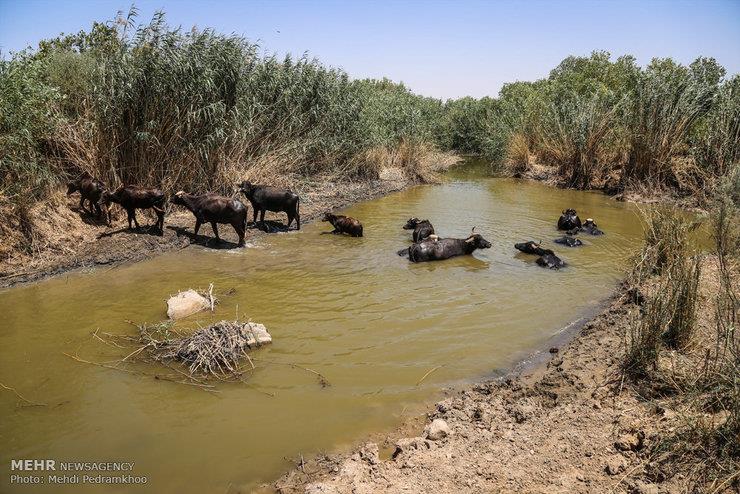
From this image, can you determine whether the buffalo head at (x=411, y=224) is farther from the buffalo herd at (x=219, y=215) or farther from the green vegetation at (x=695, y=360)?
the green vegetation at (x=695, y=360)

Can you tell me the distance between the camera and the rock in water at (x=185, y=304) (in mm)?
7148

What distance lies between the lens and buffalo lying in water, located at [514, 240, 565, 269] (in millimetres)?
9922

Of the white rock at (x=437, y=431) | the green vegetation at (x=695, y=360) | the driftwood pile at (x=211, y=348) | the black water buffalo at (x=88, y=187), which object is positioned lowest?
the white rock at (x=437, y=431)

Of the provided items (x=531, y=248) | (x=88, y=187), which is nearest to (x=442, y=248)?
(x=531, y=248)

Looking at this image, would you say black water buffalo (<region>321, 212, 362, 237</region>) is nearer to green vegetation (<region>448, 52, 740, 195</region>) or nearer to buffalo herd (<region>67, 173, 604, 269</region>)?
buffalo herd (<region>67, 173, 604, 269</region>)

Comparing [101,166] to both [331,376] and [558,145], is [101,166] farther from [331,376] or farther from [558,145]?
[558,145]

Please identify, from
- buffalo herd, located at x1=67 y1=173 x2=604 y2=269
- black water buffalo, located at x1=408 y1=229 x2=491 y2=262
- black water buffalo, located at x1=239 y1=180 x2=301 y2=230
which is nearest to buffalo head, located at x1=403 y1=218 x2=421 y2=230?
buffalo herd, located at x1=67 y1=173 x2=604 y2=269

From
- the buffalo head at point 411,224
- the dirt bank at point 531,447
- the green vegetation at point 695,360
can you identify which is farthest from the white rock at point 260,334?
the buffalo head at point 411,224

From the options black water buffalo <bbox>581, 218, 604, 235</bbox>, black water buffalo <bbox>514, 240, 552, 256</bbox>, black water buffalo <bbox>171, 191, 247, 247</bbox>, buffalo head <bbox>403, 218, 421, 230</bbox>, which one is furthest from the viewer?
buffalo head <bbox>403, 218, 421, 230</bbox>

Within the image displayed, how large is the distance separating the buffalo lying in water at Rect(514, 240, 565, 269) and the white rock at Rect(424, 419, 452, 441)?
20.2 feet

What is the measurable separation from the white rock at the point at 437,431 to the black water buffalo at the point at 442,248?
5.73 m

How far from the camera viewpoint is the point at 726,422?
373 centimetres

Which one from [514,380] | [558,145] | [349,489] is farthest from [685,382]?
[558,145]

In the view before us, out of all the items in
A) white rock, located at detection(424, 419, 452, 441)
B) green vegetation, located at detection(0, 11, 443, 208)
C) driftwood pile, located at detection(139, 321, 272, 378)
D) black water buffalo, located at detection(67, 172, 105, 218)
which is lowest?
white rock, located at detection(424, 419, 452, 441)
